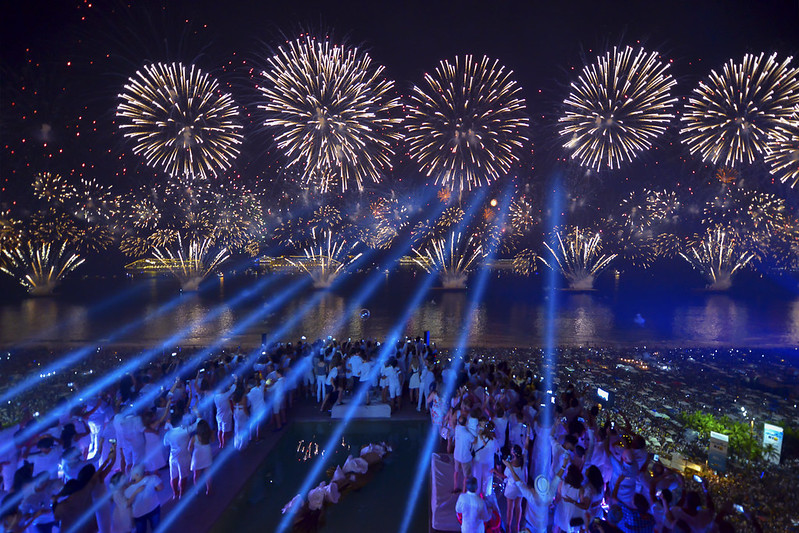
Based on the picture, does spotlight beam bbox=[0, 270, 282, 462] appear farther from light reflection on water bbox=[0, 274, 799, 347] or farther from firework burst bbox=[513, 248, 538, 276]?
firework burst bbox=[513, 248, 538, 276]

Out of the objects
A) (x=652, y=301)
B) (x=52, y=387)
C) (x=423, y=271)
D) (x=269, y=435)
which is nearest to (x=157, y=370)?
(x=269, y=435)

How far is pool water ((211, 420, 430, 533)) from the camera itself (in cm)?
680

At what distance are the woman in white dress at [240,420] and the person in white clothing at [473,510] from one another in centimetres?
488

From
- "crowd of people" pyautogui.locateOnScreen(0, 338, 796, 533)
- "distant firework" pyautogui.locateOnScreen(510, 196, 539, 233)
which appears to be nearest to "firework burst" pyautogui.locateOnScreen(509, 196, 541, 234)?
"distant firework" pyautogui.locateOnScreen(510, 196, 539, 233)

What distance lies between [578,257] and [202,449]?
4189 centimetres

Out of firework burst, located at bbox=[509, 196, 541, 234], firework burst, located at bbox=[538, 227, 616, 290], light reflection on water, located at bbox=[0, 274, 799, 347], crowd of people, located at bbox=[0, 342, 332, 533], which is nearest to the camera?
crowd of people, located at bbox=[0, 342, 332, 533]

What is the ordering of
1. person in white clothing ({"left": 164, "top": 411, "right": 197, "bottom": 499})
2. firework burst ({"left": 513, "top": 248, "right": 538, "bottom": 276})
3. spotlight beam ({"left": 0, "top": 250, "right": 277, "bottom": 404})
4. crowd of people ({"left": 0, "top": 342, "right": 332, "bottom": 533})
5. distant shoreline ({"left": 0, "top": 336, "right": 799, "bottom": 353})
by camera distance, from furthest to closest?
firework burst ({"left": 513, "top": 248, "right": 538, "bottom": 276}) < distant shoreline ({"left": 0, "top": 336, "right": 799, "bottom": 353}) < spotlight beam ({"left": 0, "top": 250, "right": 277, "bottom": 404}) < person in white clothing ({"left": 164, "top": 411, "right": 197, "bottom": 499}) < crowd of people ({"left": 0, "top": 342, "right": 332, "bottom": 533})

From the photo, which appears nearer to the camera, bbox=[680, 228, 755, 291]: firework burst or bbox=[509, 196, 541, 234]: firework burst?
bbox=[680, 228, 755, 291]: firework burst

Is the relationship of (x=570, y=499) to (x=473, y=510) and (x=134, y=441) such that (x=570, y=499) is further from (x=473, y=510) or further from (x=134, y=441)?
(x=134, y=441)

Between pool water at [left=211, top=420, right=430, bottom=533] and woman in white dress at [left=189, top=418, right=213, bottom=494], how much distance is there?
0.74 meters

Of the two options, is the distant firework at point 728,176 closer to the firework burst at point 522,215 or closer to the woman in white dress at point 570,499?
the firework burst at point 522,215

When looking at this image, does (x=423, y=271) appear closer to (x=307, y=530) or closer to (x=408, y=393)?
(x=408, y=393)

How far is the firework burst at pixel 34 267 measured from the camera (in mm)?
39812

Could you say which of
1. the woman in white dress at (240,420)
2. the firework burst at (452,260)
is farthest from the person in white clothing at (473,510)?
the firework burst at (452,260)
